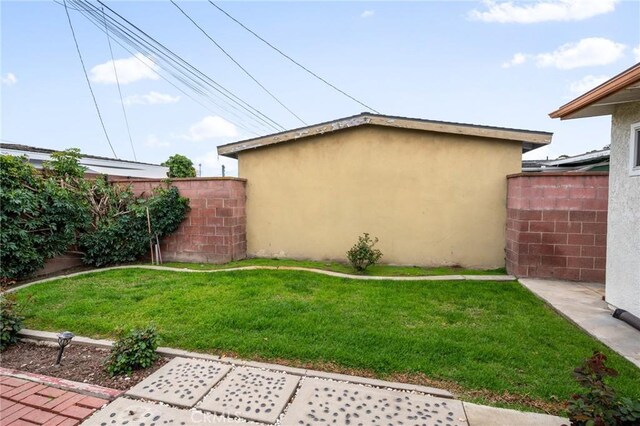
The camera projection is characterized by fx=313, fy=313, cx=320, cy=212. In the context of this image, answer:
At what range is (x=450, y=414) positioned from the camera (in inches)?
98.7

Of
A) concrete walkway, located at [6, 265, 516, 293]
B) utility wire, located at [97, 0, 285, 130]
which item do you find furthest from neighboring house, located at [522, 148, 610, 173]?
utility wire, located at [97, 0, 285, 130]

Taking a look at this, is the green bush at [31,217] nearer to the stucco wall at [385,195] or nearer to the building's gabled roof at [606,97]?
the stucco wall at [385,195]

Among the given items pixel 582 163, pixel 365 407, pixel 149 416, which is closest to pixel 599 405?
pixel 365 407

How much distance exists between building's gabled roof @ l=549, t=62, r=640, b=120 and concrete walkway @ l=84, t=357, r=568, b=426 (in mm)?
3550

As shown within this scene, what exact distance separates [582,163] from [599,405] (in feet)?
35.4

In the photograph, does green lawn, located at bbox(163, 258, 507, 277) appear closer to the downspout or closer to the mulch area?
the downspout

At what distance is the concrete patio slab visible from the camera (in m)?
2.39

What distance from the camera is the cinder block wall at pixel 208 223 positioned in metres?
7.87

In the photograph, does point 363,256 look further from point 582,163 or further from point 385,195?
point 582,163

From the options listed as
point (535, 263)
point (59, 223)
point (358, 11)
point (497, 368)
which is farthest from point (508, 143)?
point (59, 223)

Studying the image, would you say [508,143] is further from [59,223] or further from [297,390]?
[59,223]

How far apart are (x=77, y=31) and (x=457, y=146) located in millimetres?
10928

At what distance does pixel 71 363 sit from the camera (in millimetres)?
3389

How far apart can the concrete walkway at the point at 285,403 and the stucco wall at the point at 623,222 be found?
3.02m
